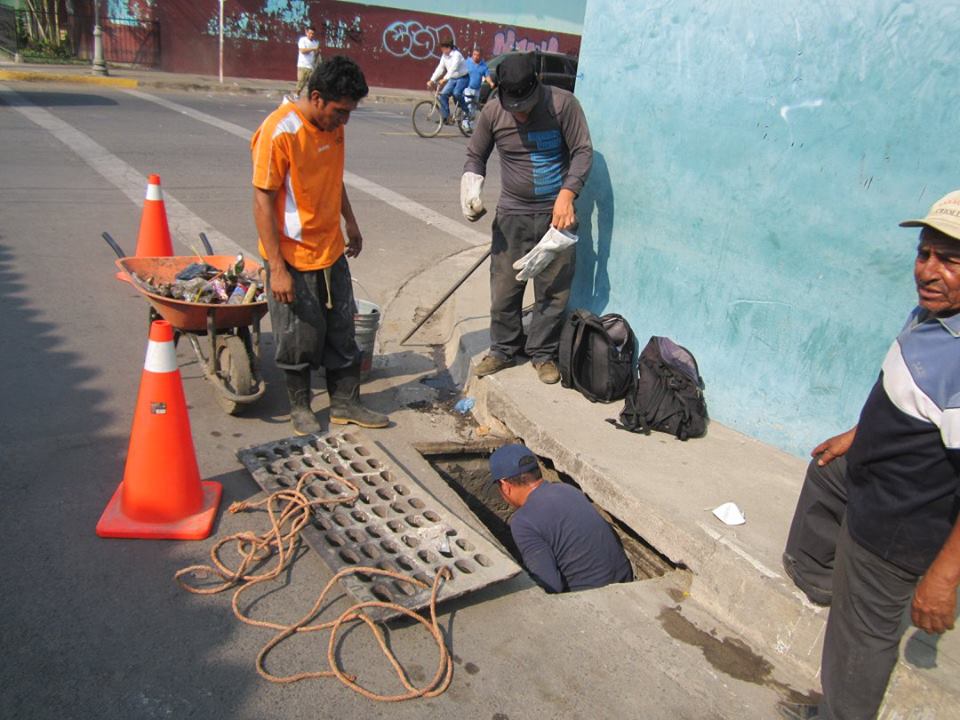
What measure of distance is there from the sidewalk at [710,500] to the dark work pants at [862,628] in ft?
1.19

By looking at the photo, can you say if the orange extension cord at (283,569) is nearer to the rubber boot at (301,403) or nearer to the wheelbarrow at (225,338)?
the rubber boot at (301,403)

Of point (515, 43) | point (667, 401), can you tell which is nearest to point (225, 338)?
point (667, 401)

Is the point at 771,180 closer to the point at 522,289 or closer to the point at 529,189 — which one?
the point at 529,189

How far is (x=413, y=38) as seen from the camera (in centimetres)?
2538

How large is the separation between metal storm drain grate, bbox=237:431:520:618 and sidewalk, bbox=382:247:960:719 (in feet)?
2.65

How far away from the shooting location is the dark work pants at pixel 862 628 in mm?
2473

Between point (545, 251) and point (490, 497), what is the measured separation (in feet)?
5.24

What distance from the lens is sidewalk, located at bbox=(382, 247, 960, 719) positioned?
2959mm

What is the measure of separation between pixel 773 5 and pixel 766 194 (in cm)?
96

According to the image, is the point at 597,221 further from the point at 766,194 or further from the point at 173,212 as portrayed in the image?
the point at 173,212

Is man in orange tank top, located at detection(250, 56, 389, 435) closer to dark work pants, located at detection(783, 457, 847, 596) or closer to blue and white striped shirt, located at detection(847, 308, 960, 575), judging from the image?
dark work pants, located at detection(783, 457, 847, 596)

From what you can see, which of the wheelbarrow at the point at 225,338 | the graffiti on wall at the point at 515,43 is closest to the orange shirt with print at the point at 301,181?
the wheelbarrow at the point at 225,338

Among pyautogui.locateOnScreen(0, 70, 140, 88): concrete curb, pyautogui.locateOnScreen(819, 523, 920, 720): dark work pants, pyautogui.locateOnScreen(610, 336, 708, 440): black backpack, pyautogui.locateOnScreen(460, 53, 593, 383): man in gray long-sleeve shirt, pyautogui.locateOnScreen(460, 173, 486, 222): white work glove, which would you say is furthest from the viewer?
pyautogui.locateOnScreen(0, 70, 140, 88): concrete curb

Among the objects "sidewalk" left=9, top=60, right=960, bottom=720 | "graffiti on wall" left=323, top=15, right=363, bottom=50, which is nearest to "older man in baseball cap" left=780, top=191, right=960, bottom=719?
"sidewalk" left=9, top=60, right=960, bottom=720
